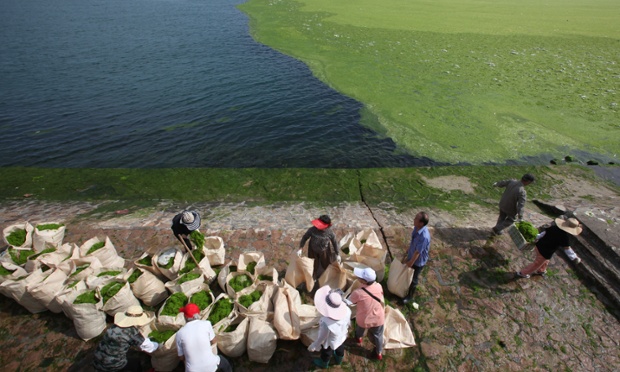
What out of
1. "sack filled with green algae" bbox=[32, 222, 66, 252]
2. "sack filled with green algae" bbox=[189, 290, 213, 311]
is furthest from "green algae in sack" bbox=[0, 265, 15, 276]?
"sack filled with green algae" bbox=[189, 290, 213, 311]

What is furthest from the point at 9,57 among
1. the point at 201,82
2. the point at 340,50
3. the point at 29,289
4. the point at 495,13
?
the point at 495,13

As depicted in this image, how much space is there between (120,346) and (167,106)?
42.0ft

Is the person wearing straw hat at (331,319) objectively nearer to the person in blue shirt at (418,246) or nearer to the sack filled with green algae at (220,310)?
the sack filled with green algae at (220,310)

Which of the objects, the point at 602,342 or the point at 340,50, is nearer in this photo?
the point at 602,342

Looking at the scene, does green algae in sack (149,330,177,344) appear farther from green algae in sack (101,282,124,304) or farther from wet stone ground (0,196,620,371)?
green algae in sack (101,282,124,304)

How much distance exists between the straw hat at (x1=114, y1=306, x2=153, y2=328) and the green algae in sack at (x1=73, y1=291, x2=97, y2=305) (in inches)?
29.7

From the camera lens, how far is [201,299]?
4.88 metres

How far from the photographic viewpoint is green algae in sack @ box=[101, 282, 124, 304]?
4.81 metres

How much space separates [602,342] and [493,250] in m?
2.02

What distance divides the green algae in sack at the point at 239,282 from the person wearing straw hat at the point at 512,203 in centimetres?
509

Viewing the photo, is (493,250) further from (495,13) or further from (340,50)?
(495,13)

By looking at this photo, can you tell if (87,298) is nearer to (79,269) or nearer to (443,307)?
(79,269)

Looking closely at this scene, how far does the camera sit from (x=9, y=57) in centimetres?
1922

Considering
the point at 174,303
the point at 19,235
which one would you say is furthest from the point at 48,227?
the point at 174,303
